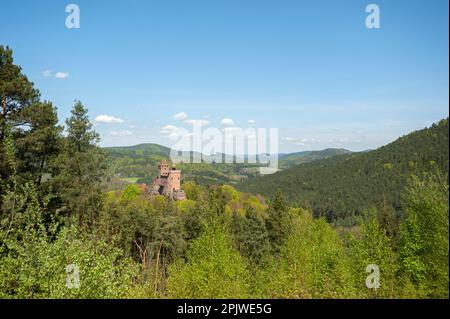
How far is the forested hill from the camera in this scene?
5650 inches

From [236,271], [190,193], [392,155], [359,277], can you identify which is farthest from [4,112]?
[392,155]

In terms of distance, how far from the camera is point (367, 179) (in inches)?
6654

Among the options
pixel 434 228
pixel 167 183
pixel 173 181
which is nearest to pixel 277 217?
pixel 434 228

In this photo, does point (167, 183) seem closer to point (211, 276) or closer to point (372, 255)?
point (211, 276)

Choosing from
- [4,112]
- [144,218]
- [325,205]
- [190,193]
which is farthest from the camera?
[325,205]

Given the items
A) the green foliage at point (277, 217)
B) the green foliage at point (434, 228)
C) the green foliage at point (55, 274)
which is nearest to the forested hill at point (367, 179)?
the green foliage at point (277, 217)

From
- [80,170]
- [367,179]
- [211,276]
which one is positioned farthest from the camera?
[367,179]

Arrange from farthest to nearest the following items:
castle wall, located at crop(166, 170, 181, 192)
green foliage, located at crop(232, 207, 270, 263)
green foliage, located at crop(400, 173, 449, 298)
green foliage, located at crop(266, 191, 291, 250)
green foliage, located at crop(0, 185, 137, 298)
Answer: castle wall, located at crop(166, 170, 181, 192), green foliage, located at crop(266, 191, 291, 250), green foliage, located at crop(232, 207, 270, 263), green foliage, located at crop(400, 173, 449, 298), green foliage, located at crop(0, 185, 137, 298)

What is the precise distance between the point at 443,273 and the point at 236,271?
12.1 metres

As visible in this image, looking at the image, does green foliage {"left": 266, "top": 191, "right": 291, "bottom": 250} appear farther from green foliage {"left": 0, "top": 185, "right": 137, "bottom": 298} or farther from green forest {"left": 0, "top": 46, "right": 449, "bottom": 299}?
green foliage {"left": 0, "top": 185, "right": 137, "bottom": 298}

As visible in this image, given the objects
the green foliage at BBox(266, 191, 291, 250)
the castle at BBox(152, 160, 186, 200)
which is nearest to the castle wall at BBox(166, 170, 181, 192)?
the castle at BBox(152, 160, 186, 200)
